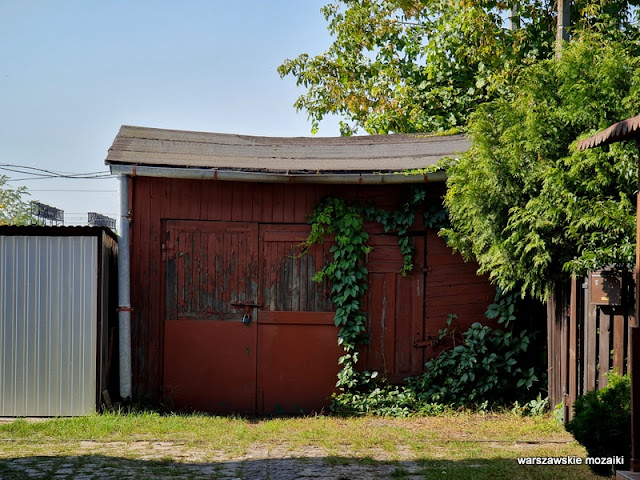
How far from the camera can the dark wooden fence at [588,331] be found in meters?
6.65

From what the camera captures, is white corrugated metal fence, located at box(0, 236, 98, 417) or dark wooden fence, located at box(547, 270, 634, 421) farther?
white corrugated metal fence, located at box(0, 236, 98, 417)

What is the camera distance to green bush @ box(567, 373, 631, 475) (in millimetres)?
5773

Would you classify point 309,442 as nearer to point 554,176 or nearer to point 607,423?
point 607,423

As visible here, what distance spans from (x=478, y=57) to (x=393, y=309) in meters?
6.87

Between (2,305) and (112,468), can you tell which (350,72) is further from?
(112,468)

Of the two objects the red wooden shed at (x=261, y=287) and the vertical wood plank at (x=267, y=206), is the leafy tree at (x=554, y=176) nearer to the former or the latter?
the red wooden shed at (x=261, y=287)

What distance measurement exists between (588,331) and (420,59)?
460 inches

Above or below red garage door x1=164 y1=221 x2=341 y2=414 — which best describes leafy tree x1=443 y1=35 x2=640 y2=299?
above

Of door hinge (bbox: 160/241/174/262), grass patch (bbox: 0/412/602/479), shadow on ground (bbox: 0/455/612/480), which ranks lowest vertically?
grass patch (bbox: 0/412/602/479)

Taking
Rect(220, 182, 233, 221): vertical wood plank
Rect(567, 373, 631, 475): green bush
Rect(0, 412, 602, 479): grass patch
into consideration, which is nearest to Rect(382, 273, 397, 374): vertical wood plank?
Rect(0, 412, 602, 479): grass patch

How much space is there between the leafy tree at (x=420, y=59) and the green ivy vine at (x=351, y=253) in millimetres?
4767

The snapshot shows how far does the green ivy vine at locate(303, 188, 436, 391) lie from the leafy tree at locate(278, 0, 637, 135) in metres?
4.77

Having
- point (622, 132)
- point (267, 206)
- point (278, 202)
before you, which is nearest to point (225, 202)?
point (267, 206)

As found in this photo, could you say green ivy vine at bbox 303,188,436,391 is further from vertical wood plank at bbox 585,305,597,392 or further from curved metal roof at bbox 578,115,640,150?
curved metal roof at bbox 578,115,640,150
